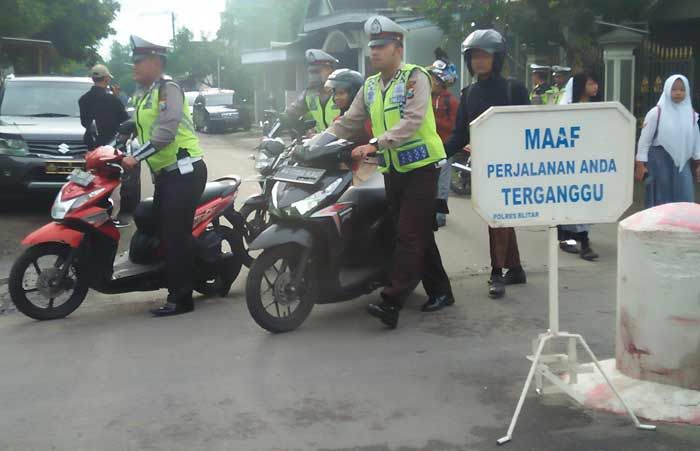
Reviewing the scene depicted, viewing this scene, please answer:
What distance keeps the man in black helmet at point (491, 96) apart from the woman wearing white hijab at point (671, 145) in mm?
2105

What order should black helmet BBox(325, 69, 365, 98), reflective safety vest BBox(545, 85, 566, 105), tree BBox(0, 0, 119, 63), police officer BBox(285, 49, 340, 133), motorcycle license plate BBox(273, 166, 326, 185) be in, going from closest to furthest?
motorcycle license plate BBox(273, 166, 326, 185) < black helmet BBox(325, 69, 365, 98) < police officer BBox(285, 49, 340, 133) < reflective safety vest BBox(545, 85, 566, 105) < tree BBox(0, 0, 119, 63)

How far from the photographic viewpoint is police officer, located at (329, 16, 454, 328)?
5.78 metres

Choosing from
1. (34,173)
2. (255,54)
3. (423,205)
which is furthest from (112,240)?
(255,54)

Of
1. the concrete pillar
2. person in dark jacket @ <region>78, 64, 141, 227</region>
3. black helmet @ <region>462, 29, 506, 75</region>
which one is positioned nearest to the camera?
the concrete pillar

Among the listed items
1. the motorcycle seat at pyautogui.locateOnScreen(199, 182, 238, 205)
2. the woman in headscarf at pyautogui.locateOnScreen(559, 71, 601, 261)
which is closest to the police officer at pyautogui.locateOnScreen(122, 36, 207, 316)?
the motorcycle seat at pyautogui.locateOnScreen(199, 182, 238, 205)

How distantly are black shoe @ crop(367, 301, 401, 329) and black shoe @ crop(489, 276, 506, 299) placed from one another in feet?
3.88

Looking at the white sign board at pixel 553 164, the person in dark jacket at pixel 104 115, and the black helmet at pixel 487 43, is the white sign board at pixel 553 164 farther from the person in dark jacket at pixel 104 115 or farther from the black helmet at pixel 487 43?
the person in dark jacket at pixel 104 115

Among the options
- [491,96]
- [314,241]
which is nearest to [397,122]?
[314,241]

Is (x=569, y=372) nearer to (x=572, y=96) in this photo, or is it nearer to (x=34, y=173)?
(x=572, y=96)

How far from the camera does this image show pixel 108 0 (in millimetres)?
38750

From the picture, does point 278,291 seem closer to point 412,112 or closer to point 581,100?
point 412,112

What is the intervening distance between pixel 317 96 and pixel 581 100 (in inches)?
108

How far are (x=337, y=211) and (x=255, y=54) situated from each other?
31641mm

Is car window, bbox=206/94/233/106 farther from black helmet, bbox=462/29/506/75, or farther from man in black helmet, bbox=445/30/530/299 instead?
black helmet, bbox=462/29/506/75
